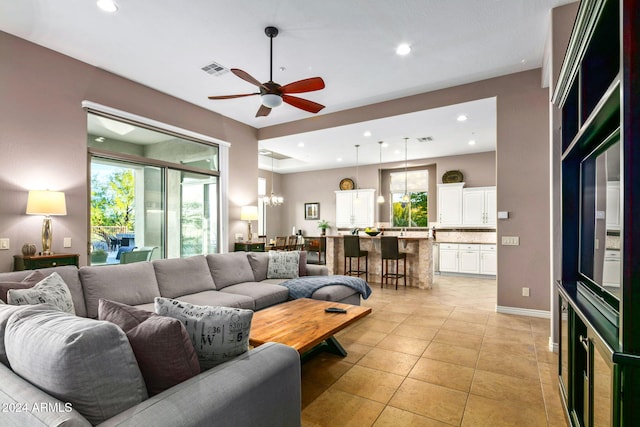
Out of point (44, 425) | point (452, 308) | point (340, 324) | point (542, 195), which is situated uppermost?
point (542, 195)

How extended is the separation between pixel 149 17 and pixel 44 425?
3.51 metres

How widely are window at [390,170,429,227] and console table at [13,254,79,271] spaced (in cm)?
736

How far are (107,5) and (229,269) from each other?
9.97 feet

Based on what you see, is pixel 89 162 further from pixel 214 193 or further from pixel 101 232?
pixel 214 193

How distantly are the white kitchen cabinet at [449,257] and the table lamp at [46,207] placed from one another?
24.2ft

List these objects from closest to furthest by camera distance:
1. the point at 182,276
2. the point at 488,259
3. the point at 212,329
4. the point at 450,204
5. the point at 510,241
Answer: the point at 212,329 < the point at 182,276 < the point at 510,241 < the point at 488,259 < the point at 450,204

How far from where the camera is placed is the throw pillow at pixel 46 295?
1.86 metres

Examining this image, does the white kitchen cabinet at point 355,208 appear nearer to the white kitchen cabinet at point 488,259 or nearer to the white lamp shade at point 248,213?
the white kitchen cabinet at point 488,259

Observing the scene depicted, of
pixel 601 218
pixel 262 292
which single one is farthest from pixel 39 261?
pixel 601 218

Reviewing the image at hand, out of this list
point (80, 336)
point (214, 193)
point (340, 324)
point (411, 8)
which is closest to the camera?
point (80, 336)

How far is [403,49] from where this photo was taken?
3.71 meters

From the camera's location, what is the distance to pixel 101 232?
14.2ft

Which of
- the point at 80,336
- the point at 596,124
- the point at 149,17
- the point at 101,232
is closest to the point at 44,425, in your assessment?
the point at 80,336

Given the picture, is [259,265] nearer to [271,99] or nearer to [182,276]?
[182,276]
